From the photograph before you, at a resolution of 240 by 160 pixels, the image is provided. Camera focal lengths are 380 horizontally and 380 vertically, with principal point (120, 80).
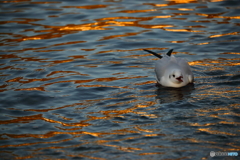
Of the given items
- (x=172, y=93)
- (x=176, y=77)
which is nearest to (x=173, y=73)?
(x=176, y=77)

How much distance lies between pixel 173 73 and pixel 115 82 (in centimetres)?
141

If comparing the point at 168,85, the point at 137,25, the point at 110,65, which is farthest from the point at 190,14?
the point at 168,85

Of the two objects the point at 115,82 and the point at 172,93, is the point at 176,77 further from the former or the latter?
the point at 115,82

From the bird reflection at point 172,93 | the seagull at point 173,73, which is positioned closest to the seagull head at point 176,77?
the seagull at point 173,73

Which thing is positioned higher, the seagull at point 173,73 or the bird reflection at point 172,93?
the seagull at point 173,73

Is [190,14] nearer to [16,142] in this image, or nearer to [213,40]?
[213,40]

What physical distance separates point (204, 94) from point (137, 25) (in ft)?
20.5

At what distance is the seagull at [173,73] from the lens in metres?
8.09

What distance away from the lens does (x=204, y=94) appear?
24.8 feet

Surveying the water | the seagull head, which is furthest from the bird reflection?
the seagull head

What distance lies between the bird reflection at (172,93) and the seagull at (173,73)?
0.30ft

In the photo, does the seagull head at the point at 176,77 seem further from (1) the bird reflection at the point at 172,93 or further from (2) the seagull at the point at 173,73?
(1) the bird reflection at the point at 172,93

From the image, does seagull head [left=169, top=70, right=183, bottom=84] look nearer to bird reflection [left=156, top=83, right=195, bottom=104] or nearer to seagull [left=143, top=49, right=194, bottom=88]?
seagull [left=143, top=49, right=194, bottom=88]

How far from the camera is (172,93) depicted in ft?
26.4
